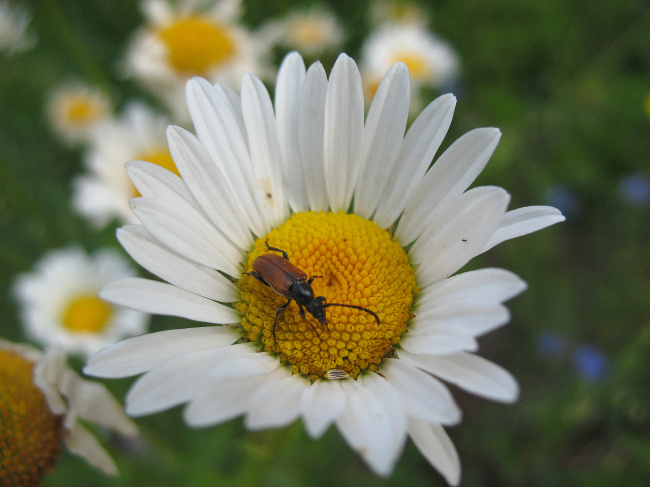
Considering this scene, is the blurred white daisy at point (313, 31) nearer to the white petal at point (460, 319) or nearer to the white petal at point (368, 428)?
the white petal at point (460, 319)

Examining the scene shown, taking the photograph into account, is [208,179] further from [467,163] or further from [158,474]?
[158,474]

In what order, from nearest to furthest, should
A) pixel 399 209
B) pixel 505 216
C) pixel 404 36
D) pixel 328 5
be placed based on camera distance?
1. pixel 505 216
2. pixel 399 209
3. pixel 404 36
4. pixel 328 5

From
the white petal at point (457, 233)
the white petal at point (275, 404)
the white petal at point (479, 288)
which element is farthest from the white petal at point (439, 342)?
the white petal at point (275, 404)

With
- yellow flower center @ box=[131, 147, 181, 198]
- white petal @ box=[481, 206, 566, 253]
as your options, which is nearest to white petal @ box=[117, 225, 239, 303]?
white petal @ box=[481, 206, 566, 253]

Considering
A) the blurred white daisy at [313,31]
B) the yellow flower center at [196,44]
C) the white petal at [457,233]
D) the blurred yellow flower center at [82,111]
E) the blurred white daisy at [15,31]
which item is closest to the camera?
the white petal at [457,233]

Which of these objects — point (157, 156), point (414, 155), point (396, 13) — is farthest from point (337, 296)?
point (396, 13)

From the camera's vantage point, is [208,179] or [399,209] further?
[399,209]

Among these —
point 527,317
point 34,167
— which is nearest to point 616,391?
point 527,317
